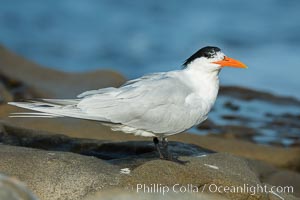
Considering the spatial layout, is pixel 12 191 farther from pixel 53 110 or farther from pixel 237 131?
pixel 237 131

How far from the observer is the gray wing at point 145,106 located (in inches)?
210

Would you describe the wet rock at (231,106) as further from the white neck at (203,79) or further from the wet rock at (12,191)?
the wet rock at (12,191)

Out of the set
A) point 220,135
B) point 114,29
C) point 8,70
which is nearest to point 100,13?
point 114,29

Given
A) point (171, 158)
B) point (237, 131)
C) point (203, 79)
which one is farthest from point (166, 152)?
point (237, 131)

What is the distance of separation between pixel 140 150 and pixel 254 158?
6.07 ft

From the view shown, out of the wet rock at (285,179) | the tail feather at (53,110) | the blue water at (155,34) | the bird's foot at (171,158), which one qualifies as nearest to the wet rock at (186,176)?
the bird's foot at (171,158)

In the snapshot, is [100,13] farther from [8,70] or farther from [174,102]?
[174,102]

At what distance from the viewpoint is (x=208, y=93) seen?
5.70m

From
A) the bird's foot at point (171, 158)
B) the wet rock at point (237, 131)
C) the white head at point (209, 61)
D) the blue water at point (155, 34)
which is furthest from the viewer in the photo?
the blue water at point (155, 34)

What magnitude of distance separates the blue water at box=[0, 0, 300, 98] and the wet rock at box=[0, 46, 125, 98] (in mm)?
2134

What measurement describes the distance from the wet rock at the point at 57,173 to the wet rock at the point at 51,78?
4.02 m

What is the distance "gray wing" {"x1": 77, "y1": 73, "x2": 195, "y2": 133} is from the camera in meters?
5.32

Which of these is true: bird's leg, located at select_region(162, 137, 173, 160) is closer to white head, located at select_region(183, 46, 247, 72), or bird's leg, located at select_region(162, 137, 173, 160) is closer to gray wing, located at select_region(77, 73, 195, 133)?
gray wing, located at select_region(77, 73, 195, 133)

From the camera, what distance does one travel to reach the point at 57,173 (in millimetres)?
4641
